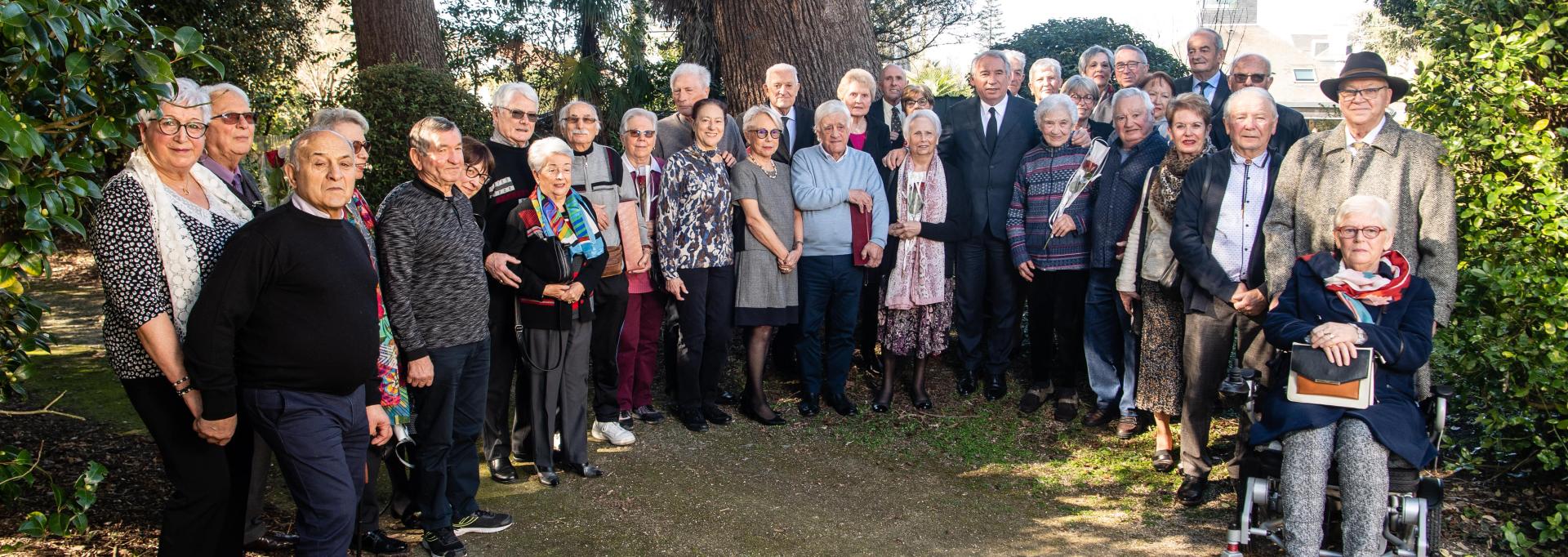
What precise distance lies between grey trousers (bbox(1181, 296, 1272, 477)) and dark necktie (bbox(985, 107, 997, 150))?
1851mm

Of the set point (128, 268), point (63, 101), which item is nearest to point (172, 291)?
point (128, 268)

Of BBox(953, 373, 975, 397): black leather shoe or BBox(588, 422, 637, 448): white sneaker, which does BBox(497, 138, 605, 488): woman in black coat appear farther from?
BBox(953, 373, 975, 397): black leather shoe

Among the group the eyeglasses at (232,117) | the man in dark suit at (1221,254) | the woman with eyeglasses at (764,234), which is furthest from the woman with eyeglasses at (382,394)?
the man in dark suit at (1221,254)

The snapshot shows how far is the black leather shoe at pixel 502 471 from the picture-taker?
5031mm

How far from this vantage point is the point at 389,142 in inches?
274

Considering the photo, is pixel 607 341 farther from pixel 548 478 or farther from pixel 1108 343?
pixel 1108 343

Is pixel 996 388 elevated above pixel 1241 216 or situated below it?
below

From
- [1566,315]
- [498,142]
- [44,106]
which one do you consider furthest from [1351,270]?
[44,106]

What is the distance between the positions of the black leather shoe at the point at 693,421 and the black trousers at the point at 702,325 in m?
0.03

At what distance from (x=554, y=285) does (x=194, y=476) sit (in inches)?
68.4

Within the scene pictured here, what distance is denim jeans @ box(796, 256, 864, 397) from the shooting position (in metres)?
6.08

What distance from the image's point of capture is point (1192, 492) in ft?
16.0

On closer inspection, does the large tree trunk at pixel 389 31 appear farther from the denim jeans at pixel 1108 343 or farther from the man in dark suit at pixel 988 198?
the denim jeans at pixel 1108 343

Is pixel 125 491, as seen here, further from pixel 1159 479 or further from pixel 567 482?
pixel 1159 479
